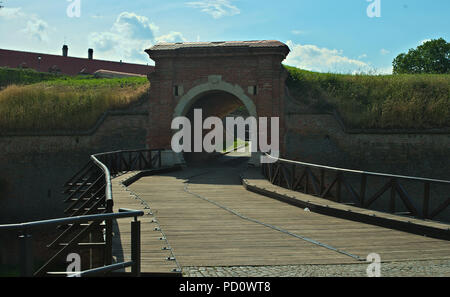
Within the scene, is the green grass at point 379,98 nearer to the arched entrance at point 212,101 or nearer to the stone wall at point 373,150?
Answer: the stone wall at point 373,150

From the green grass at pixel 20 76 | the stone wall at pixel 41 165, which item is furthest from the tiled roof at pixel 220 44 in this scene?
the green grass at pixel 20 76

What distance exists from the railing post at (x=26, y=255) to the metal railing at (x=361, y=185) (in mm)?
5807

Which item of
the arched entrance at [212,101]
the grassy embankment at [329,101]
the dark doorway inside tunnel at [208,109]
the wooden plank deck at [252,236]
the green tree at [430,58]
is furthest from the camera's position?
the green tree at [430,58]

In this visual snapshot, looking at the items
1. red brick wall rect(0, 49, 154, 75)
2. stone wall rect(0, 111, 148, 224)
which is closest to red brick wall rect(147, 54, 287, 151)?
stone wall rect(0, 111, 148, 224)

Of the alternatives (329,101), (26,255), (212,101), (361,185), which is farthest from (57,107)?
(26,255)

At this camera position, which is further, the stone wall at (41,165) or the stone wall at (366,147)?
the stone wall at (41,165)

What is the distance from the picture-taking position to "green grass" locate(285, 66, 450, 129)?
55.6 ft

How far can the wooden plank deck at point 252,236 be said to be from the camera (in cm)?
521

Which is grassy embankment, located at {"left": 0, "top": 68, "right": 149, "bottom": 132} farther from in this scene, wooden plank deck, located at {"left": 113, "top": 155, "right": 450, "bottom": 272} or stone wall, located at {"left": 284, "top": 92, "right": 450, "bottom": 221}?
wooden plank deck, located at {"left": 113, "top": 155, "right": 450, "bottom": 272}

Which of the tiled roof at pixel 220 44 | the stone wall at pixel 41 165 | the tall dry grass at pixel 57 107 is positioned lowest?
the stone wall at pixel 41 165

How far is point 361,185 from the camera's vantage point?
8.41 m

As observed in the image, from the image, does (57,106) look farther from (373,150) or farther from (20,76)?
(20,76)

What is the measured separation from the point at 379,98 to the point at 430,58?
97.9 ft

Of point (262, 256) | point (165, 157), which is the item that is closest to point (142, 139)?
point (165, 157)
